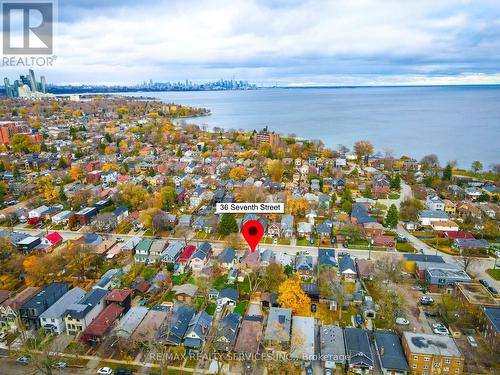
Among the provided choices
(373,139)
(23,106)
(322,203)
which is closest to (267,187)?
(322,203)

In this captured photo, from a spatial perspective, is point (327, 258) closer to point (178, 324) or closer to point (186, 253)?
point (186, 253)

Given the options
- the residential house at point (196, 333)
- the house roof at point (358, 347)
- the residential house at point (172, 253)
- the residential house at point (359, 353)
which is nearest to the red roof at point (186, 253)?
the residential house at point (172, 253)

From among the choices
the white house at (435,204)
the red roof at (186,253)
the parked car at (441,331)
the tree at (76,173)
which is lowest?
the parked car at (441,331)

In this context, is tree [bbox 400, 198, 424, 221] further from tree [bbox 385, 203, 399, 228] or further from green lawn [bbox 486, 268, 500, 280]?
green lawn [bbox 486, 268, 500, 280]

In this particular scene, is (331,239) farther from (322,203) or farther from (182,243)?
(182,243)

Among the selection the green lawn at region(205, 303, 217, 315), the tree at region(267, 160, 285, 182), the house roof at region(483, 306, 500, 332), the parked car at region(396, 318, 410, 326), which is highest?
the tree at region(267, 160, 285, 182)

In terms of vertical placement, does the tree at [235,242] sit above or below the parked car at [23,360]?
above

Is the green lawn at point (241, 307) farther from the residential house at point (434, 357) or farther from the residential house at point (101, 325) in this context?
the residential house at point (434, 357)

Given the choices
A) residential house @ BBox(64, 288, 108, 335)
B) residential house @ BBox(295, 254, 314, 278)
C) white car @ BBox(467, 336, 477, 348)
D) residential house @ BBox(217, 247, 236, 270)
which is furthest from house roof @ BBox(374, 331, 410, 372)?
residential house @ BBox(64, 288, 108, 335)
